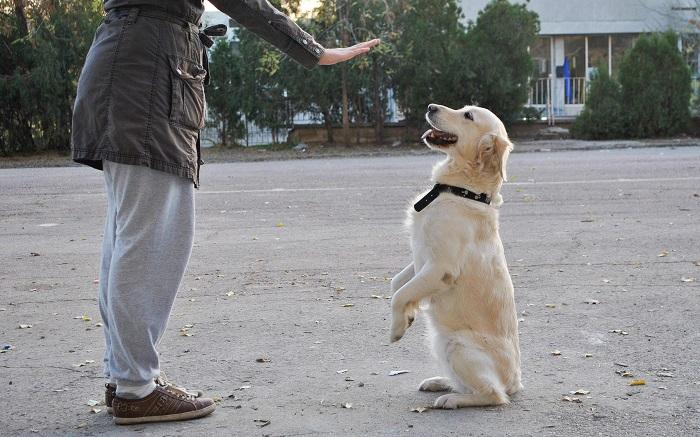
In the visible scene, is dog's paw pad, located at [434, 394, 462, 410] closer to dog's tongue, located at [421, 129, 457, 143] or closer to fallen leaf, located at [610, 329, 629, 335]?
dog's tongue, located at [421, 129, 457, 143]

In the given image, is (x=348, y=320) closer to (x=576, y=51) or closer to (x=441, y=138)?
(x=441, y=138)

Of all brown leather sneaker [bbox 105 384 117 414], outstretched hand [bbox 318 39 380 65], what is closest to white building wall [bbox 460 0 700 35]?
outstretched hand [bbox 318 39 380 65]

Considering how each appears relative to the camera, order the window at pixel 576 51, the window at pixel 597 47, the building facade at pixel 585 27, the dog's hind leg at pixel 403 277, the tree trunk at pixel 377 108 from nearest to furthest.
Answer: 1. the dog's hind leg at pixel 403 277
2. the tree trunk at pixel 377 108
3. the building facade at pixel 585 27
4. the window at pixel 576 51
5. the window at pixel 597 47

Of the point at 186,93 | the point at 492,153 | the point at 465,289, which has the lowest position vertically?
the point at 465,289

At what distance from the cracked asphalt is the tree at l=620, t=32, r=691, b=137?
1036cm

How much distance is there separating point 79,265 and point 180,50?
439cm

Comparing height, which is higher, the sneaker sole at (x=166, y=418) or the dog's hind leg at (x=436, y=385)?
the sneaker sole at (x=166, y=418)

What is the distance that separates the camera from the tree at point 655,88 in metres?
21.7

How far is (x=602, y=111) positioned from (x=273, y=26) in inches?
748

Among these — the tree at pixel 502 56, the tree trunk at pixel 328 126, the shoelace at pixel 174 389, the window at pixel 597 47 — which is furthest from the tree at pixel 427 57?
the shoelace at pixel 174 389

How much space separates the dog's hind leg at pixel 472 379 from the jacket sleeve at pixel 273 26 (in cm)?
142

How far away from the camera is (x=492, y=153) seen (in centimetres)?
439

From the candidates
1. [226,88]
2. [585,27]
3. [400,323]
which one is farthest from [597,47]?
[400,323]

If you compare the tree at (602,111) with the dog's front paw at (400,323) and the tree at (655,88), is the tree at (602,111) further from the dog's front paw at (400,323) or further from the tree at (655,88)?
the dog's front paw at (400,323)
